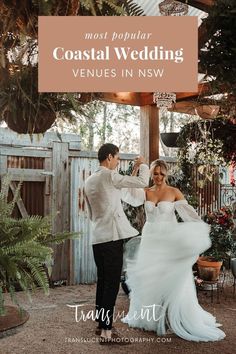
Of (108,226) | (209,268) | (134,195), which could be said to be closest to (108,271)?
(108,226)

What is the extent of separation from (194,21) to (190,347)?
2.61 meters

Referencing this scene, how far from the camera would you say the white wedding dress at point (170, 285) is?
405 cm

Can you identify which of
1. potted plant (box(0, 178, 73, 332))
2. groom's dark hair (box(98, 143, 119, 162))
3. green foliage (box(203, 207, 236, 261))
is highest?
groom's dark hair (box(98, 143, 119, 162))

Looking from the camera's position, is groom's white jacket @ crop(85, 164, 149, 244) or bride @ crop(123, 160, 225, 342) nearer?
groom's white jacket @ crop(85, 164, 149, 244)

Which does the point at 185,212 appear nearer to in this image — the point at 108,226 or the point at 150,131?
the point at 108,226

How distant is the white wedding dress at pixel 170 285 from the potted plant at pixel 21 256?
2498 millimetres

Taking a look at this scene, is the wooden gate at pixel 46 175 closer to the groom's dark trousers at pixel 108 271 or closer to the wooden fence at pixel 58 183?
the wooden fence at pixel 58 183

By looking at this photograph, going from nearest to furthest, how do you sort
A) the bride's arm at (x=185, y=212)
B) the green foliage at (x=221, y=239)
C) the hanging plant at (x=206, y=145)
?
the bride's arm at (x=185, y=212) < the hanging plant at (x=206, y=145) < the green foliage at (x=221, y=239)

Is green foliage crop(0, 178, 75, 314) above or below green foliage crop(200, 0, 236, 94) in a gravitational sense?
below

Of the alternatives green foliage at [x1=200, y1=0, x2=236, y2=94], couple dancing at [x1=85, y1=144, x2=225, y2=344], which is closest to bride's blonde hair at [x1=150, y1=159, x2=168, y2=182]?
couple dancing at [x1=85, y1=144, x2=225, y2=344]

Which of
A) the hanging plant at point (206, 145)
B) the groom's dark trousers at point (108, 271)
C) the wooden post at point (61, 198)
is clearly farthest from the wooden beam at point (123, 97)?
the groom's dark trousers at point (108, 271)

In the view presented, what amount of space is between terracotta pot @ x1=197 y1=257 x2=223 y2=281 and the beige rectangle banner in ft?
12.0

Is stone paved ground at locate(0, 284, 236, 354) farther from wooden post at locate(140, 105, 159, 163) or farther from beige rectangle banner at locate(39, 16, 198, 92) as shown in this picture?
wooden post at locate(140, 105, 159, 163)

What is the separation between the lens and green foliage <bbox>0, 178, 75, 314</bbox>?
1606mm
